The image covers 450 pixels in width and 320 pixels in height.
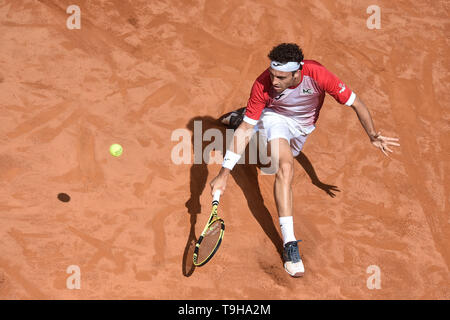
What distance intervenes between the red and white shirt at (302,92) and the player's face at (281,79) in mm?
164

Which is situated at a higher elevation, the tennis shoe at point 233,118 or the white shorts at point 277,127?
the tennis shoe at point 233,118

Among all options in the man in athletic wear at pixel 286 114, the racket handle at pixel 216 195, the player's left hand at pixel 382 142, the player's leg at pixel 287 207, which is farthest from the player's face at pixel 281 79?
the racket handle at pixel 216 195

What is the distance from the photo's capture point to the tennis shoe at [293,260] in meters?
4.83

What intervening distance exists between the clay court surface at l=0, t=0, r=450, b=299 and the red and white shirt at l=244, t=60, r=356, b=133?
1118 millimetres

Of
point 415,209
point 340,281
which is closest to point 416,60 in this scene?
point 415,209

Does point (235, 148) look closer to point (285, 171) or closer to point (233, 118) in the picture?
point (285, 171)

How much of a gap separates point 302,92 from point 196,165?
1598 mm

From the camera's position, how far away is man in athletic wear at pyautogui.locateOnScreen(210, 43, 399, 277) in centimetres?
468

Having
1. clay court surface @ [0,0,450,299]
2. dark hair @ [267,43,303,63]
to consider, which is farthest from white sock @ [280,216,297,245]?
dark hair @ [267,43,303,63]

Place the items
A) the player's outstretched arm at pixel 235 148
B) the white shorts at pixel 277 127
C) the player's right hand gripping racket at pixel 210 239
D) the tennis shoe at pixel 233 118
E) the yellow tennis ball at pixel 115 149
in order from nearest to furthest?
the player's right hand gripping racket at pixel 210 239 < the player's outstretched arm at pixel 235 148 < the white shorts at pixel 277 127 < the yellow tennis ball at pixel 115 149 < the tennis shoe at pixel 233 118

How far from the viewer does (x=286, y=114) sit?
5195 millimetres

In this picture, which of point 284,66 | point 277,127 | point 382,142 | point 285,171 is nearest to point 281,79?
point 284,66

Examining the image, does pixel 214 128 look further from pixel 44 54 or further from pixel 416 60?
pixel 416 60

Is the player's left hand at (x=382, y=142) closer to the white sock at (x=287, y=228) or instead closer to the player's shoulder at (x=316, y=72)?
the player's shoulder at (x=316, y=72)
